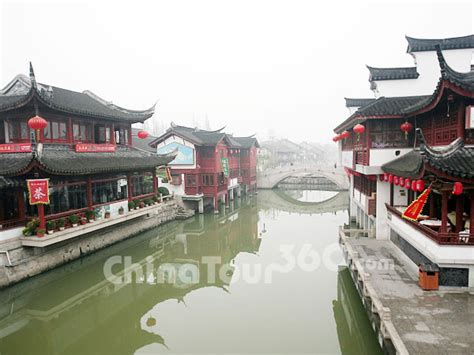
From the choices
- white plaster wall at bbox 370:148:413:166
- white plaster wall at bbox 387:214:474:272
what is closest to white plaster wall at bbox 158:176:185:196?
white plaster wall at bbox 370:148:413:166

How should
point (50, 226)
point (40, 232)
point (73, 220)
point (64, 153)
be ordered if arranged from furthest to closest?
point (64, 153)
point (73, 220)
point (50, 226)
point (40, 232)

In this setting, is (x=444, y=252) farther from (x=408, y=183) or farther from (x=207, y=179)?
(x=207, y=179)

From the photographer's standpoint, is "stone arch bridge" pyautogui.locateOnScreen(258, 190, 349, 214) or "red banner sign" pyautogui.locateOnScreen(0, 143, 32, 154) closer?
"red banner sign" pyautogui.locateOnScreen(0, 143, 32, 154)

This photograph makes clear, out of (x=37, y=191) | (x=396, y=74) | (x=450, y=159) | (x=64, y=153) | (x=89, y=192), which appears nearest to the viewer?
(x=450, y=159)

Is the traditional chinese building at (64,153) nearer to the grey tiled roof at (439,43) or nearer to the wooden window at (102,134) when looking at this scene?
the wooden window at (102,134)

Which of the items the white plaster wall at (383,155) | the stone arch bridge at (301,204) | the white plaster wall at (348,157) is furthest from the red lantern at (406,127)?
the stone arch bridge at (301,204)

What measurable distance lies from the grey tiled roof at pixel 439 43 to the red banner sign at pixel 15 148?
14.8 metres

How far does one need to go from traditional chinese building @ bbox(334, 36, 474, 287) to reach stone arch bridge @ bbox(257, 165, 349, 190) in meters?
19.0

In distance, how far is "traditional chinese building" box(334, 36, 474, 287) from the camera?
303 inches

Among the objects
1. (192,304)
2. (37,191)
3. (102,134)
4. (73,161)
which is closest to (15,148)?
(73,161)

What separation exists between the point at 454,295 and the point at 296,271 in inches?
241

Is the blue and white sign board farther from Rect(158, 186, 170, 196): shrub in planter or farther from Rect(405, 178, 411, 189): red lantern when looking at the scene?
Rect(405, 178, 411, 189): red lantern

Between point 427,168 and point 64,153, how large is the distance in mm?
12463

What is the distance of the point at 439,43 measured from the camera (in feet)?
42.4
